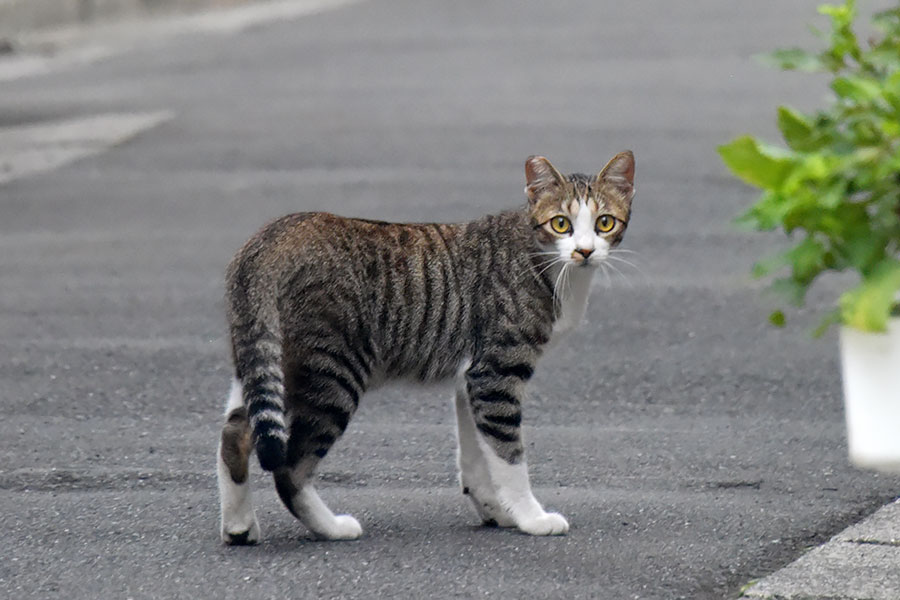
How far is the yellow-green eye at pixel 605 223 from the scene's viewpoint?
5074mm

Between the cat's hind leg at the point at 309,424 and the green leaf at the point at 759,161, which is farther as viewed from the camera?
the cat's hind leg at the point at 309,424

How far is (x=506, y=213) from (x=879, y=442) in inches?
98.0

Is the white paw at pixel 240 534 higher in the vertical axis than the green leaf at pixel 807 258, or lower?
lower

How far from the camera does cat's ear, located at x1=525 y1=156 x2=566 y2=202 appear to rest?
513cm

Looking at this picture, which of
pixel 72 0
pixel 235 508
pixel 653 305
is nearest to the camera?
pixel 235 508

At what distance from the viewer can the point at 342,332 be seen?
491 cm

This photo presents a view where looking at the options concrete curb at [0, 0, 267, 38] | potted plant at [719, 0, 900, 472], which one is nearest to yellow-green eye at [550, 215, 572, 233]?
potted plant at [719, 0, 900, 472]

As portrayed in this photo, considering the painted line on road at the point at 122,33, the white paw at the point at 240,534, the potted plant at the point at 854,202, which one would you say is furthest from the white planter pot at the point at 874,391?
the painted line on road at the point at 122,33

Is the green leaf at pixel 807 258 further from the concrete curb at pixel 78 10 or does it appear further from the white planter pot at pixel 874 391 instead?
the concrete curb at pixel 78 10

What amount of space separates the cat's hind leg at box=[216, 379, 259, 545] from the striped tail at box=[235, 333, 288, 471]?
0.39ft

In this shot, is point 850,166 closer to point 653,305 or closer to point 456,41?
point 653,305

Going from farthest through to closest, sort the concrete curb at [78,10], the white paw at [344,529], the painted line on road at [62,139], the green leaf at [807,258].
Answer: the concrete curb at [78,10], the painted line on road at [62,139], the white paw at [344,529], the green leaf at [807,258]

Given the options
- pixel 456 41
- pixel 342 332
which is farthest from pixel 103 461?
pixel 456 41

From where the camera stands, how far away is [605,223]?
509cm
